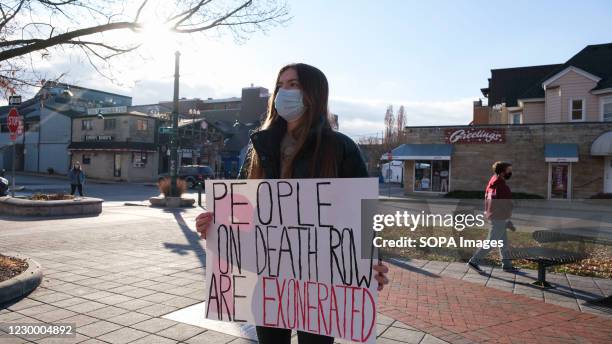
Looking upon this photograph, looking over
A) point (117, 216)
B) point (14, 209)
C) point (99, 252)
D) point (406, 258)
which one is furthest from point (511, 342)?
point (14, 209)

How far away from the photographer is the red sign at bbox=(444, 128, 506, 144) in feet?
95.1

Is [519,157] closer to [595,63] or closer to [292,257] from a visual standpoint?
[595,63]

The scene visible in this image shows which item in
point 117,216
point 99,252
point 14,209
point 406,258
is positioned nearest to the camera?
point 99,252

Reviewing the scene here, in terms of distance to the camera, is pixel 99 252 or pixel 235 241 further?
pixel 99 252

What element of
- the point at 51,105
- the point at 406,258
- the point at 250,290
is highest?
the point at 51,105

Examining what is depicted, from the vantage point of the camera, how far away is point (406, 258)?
8938 mm

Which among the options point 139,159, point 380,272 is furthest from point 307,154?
point 139,159

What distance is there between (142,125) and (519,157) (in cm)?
3770

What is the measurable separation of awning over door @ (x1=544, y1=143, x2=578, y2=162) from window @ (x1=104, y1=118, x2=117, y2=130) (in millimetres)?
41639

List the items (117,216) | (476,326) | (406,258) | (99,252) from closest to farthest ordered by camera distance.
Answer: (476,326), (99,252), (406,258), (117,216)

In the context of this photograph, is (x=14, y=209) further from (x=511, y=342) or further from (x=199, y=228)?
(x=511, y=342)

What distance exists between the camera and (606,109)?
28.3 meters

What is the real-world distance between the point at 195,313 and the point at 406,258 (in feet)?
17.1

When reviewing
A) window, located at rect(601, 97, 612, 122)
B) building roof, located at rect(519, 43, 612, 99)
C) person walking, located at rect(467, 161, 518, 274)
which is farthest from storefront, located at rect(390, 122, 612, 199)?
person walking, located at rect(467, 161, 518, 274)
